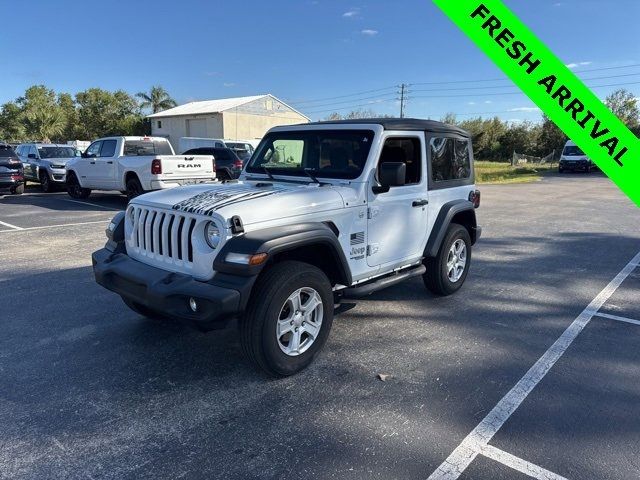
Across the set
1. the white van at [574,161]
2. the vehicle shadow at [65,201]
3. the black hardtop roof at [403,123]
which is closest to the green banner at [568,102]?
the black hardtop roof at [403,123]

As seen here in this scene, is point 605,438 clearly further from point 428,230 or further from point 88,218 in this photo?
point 88,218

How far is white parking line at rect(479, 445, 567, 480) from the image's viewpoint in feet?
8.22

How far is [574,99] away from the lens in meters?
3.80

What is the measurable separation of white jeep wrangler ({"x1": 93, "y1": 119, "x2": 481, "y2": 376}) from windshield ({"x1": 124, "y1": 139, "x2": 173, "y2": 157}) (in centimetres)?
865

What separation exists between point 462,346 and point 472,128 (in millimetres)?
63663

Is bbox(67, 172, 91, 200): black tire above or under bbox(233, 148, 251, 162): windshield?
under

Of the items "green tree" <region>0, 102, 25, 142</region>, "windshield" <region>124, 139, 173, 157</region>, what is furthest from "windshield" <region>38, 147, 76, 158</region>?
"green tree" <region>0, 102, 25, 142</region>

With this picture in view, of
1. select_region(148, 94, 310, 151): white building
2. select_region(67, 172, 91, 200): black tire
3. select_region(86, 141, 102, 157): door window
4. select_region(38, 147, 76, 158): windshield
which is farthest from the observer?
select_region(148, 94, 310, 151): white building

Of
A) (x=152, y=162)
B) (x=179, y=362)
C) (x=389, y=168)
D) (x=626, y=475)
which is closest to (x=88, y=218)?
(x=152, y=162)

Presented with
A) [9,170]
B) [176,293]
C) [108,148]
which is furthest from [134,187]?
[176,293]

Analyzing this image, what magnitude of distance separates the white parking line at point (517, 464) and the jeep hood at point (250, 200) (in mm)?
1995

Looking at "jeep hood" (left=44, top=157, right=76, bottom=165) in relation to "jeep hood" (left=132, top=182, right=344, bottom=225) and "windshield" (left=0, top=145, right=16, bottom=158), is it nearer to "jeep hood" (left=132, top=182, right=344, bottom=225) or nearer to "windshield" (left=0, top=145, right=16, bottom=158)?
"windshield" (left=0, top=145, right=16, bottom=158)

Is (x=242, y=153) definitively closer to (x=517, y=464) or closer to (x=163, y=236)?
(x=163, y=236)

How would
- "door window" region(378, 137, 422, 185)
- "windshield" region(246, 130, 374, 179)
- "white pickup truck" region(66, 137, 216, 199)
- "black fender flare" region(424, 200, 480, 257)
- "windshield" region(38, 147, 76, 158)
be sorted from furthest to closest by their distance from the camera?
1. "windshield" region(38, 147, 76, 158)
2. "white pickup truck" region(66, 137, 216, 199)
3. "black fender flare" region(424, 200, 480, 257)
4. "door window" region(378, 137, 422, 185)
5. "windshield" region(246, 130, 374, 179)
